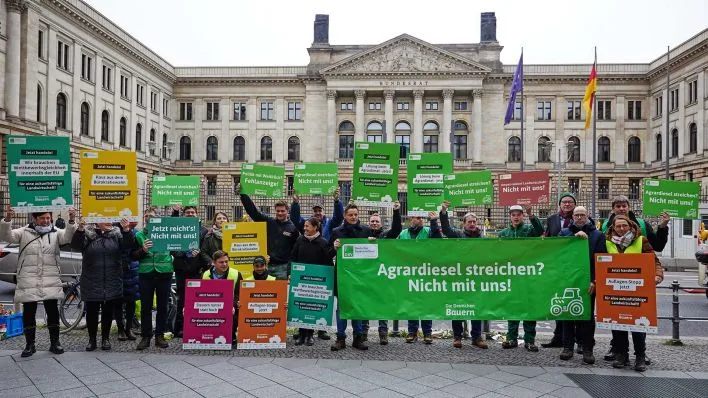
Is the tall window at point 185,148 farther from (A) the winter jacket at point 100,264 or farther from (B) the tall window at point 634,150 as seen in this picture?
(A) the winter jacket at point 100,264

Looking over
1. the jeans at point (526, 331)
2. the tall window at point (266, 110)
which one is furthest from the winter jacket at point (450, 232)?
the tall window at point (266, 110)

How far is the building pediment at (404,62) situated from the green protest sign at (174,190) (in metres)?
43.1

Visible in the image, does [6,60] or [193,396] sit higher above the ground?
[6,60]

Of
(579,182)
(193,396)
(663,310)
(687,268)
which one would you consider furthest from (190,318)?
(579,182)

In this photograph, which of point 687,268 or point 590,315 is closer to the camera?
point 590,315

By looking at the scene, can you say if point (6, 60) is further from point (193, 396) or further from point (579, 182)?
point (579, 182)

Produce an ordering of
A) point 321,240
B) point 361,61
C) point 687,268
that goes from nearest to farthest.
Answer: point 321,240 < point 687,268 < point 361,61

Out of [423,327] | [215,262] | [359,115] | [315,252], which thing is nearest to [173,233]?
[215,262]

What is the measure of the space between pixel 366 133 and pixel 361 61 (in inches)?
307

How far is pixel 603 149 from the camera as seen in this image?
58.9 meters

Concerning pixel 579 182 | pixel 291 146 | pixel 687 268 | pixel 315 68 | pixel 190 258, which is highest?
pixel 315 68

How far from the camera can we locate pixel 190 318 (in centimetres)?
812

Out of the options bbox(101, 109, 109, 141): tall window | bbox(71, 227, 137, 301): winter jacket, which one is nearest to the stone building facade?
bbox(101, 109, 109, 141): tall window

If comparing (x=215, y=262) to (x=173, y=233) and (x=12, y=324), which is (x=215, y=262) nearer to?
(x=173, y=233)
